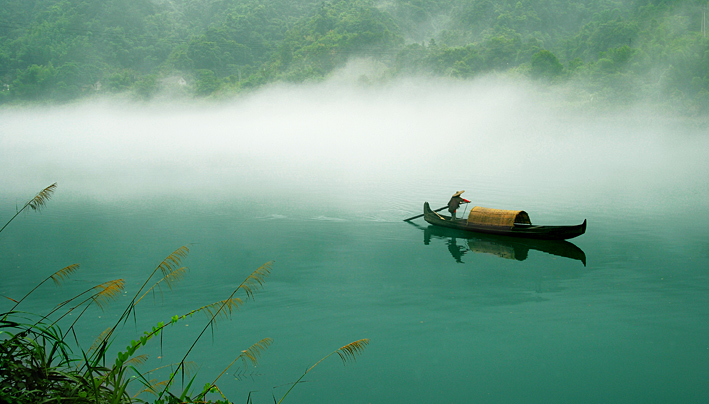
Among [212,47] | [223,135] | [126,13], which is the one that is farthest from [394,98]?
[126,13]

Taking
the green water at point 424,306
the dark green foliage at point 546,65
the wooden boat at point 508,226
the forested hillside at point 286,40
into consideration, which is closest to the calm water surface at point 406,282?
the green water at point 424,306

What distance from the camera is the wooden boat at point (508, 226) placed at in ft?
51.3

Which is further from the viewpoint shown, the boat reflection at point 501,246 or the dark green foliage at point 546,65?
the dark green foliage at point 546,65

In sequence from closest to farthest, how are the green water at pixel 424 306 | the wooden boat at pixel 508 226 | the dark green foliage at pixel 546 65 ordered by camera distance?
the green water at pixel 424 306 < the wooden boat at pixel 508 226 < the dark green foliage at pixel 546 65

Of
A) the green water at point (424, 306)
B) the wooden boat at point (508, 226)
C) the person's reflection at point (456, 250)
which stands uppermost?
the wooden boat at point (508, 226)

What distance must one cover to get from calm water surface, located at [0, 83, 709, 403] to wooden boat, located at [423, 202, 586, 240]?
47 centimetres

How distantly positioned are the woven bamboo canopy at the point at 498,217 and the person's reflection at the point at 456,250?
1.03 metres

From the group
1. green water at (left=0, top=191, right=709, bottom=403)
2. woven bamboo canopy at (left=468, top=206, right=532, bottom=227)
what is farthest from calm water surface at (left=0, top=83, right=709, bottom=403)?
woven bamboo canopy at (left=468, top=206, right=532, bottom=227)

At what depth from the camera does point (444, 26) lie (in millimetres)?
142500

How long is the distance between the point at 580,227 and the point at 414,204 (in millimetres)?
10468

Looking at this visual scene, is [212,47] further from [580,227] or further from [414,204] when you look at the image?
[580,227]

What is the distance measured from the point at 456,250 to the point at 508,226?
6.66 feet

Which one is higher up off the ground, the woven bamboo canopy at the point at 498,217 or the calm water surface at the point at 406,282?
the woven bamboo canopy at the point at 498,217

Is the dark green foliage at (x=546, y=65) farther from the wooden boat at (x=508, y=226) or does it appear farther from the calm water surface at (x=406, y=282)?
the wooden boat at (x=508, y=226)
